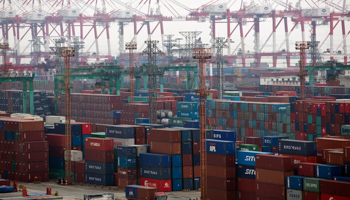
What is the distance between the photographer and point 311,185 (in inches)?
1549

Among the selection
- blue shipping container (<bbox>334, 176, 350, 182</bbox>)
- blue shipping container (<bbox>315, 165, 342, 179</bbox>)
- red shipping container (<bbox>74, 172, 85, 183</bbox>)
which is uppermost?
blue shipping container (<bbox>315, 165, 342, 179</bbox>)

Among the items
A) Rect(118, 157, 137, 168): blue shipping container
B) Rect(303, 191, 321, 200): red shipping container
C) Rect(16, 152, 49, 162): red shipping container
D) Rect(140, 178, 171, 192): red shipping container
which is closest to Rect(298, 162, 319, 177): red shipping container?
Rect(303, 191, 321, 200): red shipping container

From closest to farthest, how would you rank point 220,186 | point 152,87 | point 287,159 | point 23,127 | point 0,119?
point 287,159 < point 220,186 < point 23,127 < point 0,119 < point 152,87

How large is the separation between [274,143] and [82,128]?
16.4 m

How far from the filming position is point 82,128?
59625 mm

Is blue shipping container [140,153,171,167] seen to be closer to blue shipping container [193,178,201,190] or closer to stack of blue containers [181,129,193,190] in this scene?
stack of blue containers [181,129,193,190]

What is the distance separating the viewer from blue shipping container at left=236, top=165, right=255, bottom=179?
44469mm

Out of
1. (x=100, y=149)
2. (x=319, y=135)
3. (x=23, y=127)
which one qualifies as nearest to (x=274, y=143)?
(x=319, y=135)

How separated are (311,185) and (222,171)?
25.4ft

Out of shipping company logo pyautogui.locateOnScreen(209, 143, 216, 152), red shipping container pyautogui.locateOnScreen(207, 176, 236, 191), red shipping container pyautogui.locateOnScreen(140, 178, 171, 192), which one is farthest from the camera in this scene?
red shipping container pyautogui.locateOnScreen(140, 178, 171, 192)

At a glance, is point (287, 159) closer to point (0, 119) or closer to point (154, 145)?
point (154, 145)

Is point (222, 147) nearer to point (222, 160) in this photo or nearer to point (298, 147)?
point (222, 160)

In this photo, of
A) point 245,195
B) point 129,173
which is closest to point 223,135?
point 129,173

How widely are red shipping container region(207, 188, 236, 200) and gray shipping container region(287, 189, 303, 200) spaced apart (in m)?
5.60
